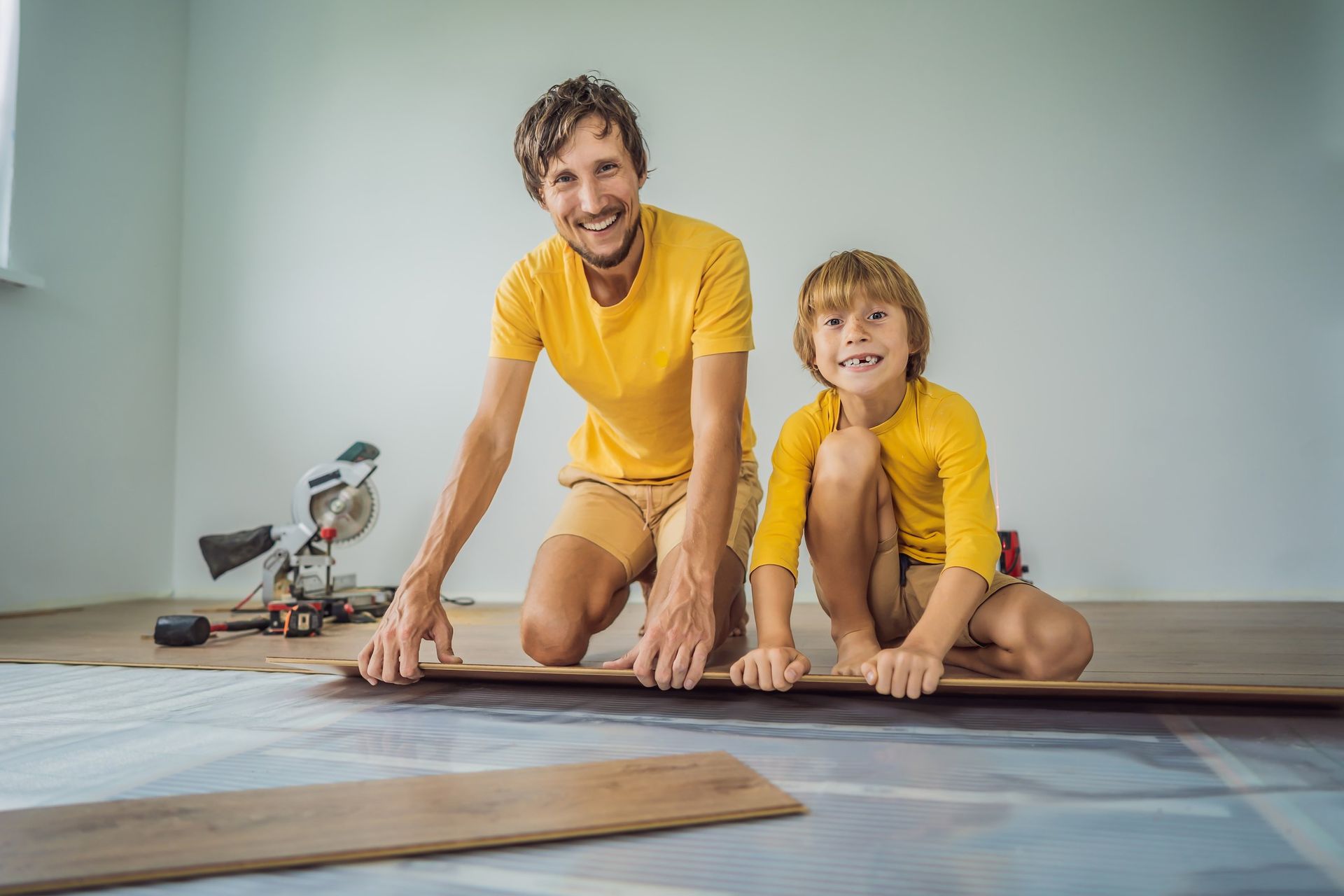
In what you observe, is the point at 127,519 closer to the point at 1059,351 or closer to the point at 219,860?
the point at 219,860

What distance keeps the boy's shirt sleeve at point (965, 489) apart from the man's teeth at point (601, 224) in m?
0.69

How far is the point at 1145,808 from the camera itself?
0.79m

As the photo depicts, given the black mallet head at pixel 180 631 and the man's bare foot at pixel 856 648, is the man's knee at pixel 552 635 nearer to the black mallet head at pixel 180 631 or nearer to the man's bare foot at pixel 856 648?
the man's bare foot at pixel 856 648

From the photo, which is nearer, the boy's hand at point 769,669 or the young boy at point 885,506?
the boy's hand at point 769,669

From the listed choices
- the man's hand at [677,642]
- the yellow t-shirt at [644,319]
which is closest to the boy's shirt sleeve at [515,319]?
the yellow t-shirt at [644,319]

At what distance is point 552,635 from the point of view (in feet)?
5.37

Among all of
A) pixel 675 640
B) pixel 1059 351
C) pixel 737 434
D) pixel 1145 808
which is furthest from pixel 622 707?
pixel 1059 351

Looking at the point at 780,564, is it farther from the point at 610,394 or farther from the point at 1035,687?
the point at 610,394

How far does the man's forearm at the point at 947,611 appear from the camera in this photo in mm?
1232

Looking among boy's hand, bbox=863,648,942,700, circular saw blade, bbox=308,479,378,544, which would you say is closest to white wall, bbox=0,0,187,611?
circular saw blade, bbox=308,479,378,544

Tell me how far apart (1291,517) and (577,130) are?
3.15 metres

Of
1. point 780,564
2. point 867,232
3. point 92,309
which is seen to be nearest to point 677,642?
point 780,564

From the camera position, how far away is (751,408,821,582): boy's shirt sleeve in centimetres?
144

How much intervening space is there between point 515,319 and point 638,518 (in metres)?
0.51
